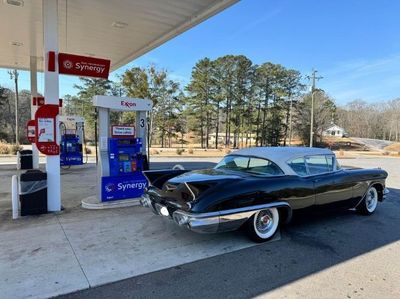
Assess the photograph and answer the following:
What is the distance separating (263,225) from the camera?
447cm

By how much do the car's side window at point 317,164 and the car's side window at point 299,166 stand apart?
12 cm

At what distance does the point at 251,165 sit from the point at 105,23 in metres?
5.65

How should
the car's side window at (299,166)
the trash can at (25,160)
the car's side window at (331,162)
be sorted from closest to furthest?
the car's side window at (299,166), the car's side window at (331,162), the trash can at (25,160)

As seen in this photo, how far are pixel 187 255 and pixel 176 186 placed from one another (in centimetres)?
91

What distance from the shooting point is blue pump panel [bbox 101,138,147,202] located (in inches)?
248

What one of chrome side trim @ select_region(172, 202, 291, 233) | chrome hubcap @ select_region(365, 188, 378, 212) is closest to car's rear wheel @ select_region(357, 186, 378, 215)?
chrome hubcap @ select_region(365, 188, 378, 212)

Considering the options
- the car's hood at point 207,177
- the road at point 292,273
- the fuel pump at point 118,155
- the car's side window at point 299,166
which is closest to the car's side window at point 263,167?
the car's side window at point 299,166

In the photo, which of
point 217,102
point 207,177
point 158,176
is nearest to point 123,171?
point 158,176

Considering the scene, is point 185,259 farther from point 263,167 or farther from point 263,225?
point 263,167

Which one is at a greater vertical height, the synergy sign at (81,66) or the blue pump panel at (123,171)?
the synergy sign at (81,66)

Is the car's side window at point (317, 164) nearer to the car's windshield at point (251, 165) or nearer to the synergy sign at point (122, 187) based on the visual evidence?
the car's windshield at point (251, 165)

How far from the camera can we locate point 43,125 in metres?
5.68

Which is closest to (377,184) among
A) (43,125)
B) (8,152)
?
(43,125)

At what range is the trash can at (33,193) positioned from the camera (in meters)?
5.48
